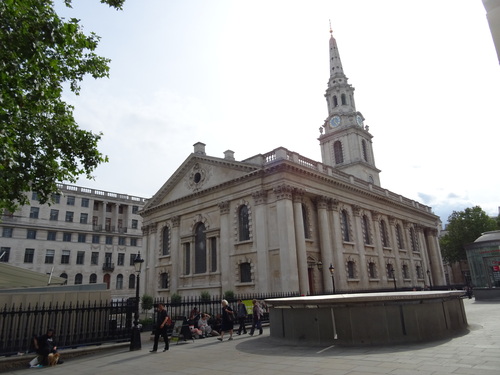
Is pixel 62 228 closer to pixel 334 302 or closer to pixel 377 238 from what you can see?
pixel 377 238

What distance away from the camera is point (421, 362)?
7539mm

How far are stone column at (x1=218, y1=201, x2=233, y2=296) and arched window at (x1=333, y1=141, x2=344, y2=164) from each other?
23.6m

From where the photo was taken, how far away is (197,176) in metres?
35.0

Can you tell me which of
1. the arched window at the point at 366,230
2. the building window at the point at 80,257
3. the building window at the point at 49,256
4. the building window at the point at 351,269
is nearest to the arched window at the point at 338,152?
the arched window at the point at 366,230

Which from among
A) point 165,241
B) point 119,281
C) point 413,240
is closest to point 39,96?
point 165,241

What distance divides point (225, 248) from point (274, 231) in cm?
536

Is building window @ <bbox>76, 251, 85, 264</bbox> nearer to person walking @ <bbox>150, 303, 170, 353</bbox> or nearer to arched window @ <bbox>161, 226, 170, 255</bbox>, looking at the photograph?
arched window @ <bbox>161, 226, 170, 255</bbox>

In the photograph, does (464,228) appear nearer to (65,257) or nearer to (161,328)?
(161,328)

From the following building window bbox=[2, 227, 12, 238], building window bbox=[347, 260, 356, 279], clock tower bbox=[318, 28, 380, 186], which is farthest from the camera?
building window bbox=[2, 227, 12, 238]

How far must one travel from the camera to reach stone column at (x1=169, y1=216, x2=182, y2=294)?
34.5m

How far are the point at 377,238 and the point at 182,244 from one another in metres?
20.3

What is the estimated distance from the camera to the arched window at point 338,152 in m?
48.9

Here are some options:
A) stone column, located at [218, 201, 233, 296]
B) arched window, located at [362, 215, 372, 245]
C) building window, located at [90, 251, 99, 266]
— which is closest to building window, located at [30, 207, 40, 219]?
building window, located at [90, 251, 99, 266]

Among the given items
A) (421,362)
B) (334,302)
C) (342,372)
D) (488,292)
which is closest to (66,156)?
(334,302)
